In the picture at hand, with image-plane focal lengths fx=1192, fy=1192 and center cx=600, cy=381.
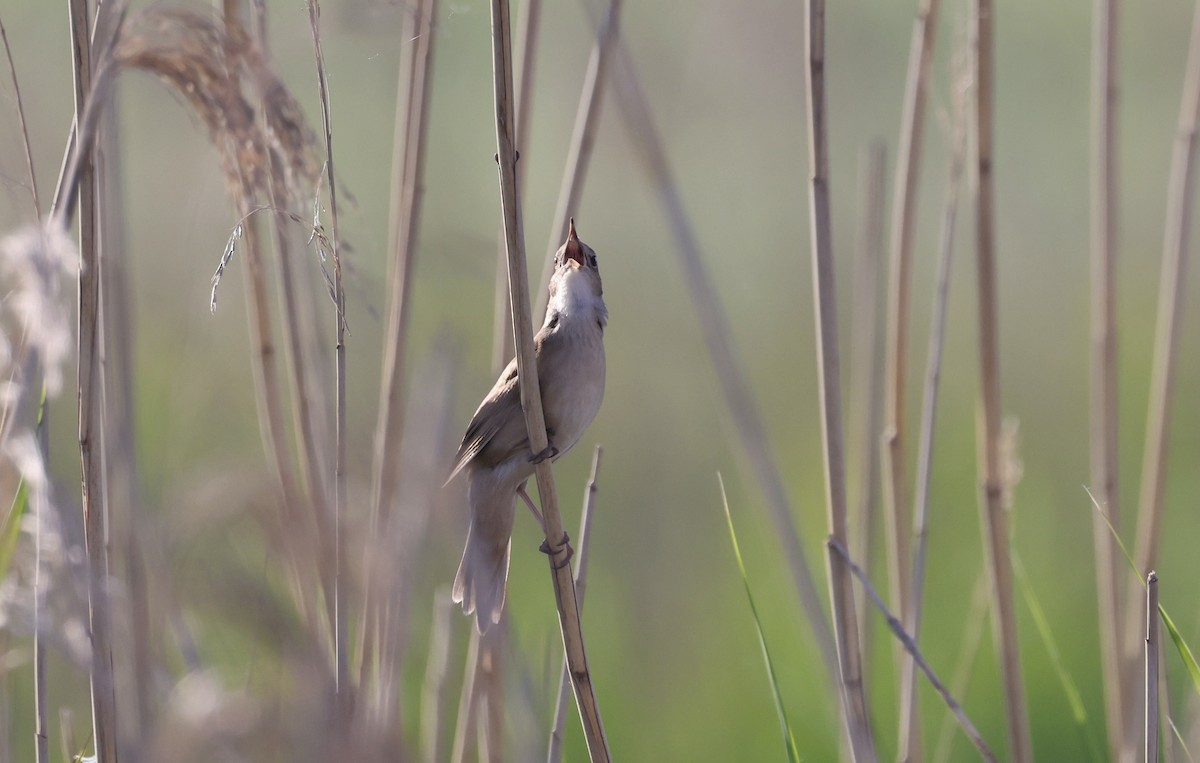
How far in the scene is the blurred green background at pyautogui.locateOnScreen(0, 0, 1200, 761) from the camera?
248 centimetres

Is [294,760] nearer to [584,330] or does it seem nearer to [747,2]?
[584,330]

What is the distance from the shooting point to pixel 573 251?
8.10ft

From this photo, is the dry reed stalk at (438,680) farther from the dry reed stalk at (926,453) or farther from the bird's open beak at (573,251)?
the dry reed stalk at (926,453)

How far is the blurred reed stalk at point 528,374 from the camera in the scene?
1.59 m

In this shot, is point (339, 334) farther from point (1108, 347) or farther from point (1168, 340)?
point (1168, 340)

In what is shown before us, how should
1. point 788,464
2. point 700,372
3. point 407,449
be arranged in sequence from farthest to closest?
1. point 700,372
2. point 788,464
3. point 407,449

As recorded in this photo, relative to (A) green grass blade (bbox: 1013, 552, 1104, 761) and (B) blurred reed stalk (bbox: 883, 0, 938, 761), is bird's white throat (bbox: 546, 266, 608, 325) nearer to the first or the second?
(B) blurred reed stalk (bbox: 883, 0, 938, 761)

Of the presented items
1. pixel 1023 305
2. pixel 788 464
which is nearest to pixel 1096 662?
pixel 788 464

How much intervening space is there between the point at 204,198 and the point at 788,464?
316 cm

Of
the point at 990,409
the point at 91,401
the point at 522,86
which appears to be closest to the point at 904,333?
the point at 990,409

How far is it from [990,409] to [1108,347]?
30 cm

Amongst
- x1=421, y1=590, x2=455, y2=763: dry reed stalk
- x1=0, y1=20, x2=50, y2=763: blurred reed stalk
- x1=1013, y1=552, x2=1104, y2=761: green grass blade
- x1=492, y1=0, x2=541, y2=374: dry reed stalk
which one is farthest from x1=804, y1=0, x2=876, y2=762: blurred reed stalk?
x1=0, y1=20, x2=50, y2=763: blurred reed stalk

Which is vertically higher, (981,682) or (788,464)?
(788,464)

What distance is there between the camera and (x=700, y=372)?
5527 millimetres
